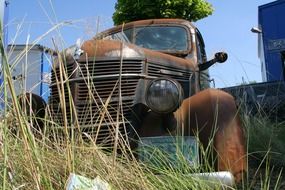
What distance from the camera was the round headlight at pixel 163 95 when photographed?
3312 millimetres

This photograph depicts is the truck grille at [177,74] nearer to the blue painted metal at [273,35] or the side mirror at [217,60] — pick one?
the side mirror at [217,60]

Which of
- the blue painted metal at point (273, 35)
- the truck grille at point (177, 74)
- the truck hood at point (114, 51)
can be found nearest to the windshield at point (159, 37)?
the truck grille at point (177, 74)

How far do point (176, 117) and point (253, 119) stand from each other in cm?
263

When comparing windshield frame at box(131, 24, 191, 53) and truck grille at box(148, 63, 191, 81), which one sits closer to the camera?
truck grille at box(148, 63, 191, 81)

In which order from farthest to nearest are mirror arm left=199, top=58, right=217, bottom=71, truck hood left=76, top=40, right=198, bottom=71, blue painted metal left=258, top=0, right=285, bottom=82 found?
blue painted metal left=258, top=0, right=285, bottom=82, mirror arm left=199, top=58, right=217, bottom=71, truck hood left=76, top=40, right=198, bottom=71

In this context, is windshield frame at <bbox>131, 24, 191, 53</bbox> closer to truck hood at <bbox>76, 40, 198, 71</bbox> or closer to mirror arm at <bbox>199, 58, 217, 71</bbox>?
mirror arm at <bbox>199, 58, 217, 71</bbox>

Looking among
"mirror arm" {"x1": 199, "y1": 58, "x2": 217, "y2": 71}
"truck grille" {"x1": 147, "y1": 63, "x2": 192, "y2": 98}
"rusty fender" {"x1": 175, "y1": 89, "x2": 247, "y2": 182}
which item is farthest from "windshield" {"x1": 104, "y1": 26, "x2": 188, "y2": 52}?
"rusty fender" {"x1": 175, "y1": 89, "x2": 247, "y2": 182}

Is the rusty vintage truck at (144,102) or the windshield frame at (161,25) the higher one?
the windshield frame at (161,25)

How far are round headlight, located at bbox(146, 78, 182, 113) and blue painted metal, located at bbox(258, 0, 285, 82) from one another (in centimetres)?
877

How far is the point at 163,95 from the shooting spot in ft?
10.9

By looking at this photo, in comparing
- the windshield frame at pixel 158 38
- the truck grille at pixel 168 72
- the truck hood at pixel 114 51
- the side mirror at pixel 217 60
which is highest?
the windshield frame at pixel 158 38

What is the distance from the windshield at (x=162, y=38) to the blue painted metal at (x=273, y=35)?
7209 millimetres

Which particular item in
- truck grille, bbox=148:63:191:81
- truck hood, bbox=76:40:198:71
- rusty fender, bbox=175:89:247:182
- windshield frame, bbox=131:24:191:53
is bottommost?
rusty fender, bbox=175:89:247:182

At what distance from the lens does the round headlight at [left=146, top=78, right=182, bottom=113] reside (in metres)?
3.31
